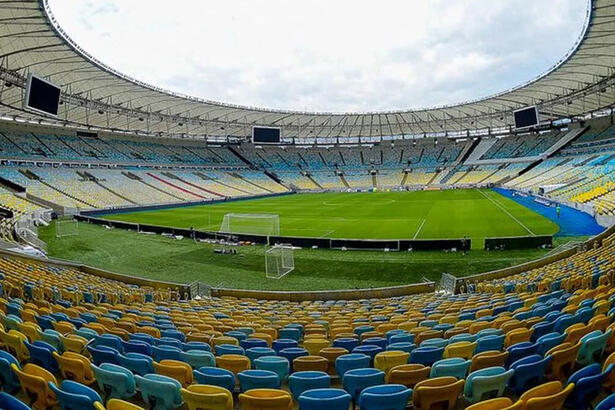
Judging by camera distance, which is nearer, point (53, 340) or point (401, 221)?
point (53, 340)

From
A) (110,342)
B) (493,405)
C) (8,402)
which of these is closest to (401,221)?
(110,342)

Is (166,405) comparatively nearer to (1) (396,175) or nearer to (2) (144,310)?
(2) (144,310)

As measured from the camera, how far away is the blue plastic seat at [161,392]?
3.87 m

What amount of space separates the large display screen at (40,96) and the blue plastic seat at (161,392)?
26.2 metres

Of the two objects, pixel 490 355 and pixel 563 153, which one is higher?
pixel 563 153

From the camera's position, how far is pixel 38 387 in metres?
3.80

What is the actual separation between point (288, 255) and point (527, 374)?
16.7 meters

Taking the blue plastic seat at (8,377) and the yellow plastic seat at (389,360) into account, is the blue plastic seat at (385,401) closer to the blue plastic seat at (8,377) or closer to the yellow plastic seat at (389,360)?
the yellow plastic seat at (389,360)

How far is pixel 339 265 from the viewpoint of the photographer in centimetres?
1995

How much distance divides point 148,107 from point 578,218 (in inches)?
1901

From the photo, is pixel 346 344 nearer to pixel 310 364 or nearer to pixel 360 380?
pixel 310 364

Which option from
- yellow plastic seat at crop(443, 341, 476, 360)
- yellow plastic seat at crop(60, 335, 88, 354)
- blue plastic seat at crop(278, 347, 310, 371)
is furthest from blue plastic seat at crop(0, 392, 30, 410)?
yellow plastic seat at crop(443, 341, 476, 360)

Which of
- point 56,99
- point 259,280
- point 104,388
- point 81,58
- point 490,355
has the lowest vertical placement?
point 259,280

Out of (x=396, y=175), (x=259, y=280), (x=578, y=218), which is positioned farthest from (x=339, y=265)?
(x=396, y=175)
